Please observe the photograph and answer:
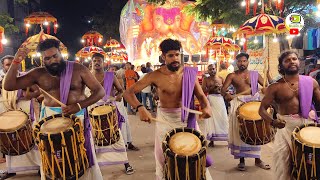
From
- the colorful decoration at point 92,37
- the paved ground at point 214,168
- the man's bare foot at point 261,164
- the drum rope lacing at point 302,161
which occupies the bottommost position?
the paved ground at point 214,168

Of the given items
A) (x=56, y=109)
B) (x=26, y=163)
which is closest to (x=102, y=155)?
(x=26, y=163)

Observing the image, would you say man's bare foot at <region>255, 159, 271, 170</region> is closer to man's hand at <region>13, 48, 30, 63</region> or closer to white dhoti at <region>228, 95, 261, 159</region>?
white dhoti at <region>228, 95, 261, 159</region>

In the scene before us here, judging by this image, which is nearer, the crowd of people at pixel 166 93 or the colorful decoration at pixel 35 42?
the crowd of people at pixel 166 93

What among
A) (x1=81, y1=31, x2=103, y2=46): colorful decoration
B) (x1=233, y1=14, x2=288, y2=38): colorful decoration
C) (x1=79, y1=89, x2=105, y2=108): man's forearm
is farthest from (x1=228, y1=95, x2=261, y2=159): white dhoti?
(x1=81, y1=31, x2=103, y2=46): colorful decoration

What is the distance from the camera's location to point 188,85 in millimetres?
4078

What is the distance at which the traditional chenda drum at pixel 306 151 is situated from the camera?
3.44 metres

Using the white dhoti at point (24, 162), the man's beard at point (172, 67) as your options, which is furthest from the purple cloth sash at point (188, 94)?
the white dhoti at point (24, 162)

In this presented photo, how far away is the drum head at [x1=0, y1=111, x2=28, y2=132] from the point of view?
4.94m

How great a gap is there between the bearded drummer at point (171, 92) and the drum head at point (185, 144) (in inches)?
18.6

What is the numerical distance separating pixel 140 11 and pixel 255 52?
10.9 meters

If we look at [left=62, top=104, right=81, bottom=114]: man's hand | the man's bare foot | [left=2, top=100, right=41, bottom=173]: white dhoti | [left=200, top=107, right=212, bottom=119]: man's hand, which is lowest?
the man's bare foot

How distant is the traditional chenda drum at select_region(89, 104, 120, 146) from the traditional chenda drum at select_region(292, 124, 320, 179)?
2.82m

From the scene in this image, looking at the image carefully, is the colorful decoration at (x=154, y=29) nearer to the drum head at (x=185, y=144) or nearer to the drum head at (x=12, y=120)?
the drum head at (x=12, y=120)

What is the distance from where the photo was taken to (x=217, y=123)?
26.7ft
